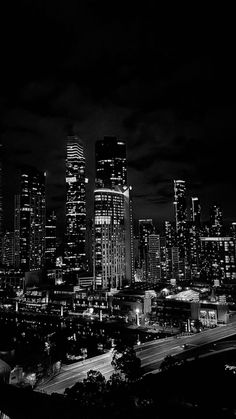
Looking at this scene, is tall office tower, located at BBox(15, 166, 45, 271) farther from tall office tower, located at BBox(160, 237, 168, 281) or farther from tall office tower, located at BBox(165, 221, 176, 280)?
tall office tower, located at BBox(165, 221, 176, 280)

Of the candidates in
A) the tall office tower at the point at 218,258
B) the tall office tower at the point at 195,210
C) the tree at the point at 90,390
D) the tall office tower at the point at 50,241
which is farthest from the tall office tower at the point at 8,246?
the tree at the point at 90,390

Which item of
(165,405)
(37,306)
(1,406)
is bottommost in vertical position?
(37,306)

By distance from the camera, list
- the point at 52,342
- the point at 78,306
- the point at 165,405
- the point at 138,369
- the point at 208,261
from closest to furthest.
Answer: the point at 165,405 < the point at 138,369 < the point at 52,342 < the point at 78,306 < the point at 208,261

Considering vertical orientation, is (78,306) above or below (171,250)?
below

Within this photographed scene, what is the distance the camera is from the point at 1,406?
12.1 m

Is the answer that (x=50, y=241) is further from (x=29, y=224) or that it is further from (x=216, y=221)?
(x=216, y=221)

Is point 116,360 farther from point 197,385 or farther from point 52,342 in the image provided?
point 52,342

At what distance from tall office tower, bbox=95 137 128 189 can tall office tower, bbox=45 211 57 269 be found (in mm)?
41919

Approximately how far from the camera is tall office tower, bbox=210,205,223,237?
135750 mm

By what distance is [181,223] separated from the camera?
141 meters

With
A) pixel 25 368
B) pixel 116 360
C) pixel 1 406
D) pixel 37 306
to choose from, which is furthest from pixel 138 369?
pixel 37 306

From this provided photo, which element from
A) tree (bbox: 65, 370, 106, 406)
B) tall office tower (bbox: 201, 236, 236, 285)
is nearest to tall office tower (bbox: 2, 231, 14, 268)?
tall office tower (bbox: 201, 236, 236, 285)

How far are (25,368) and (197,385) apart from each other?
12.8m

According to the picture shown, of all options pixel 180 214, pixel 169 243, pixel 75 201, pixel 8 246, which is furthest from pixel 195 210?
pixel 8 246
